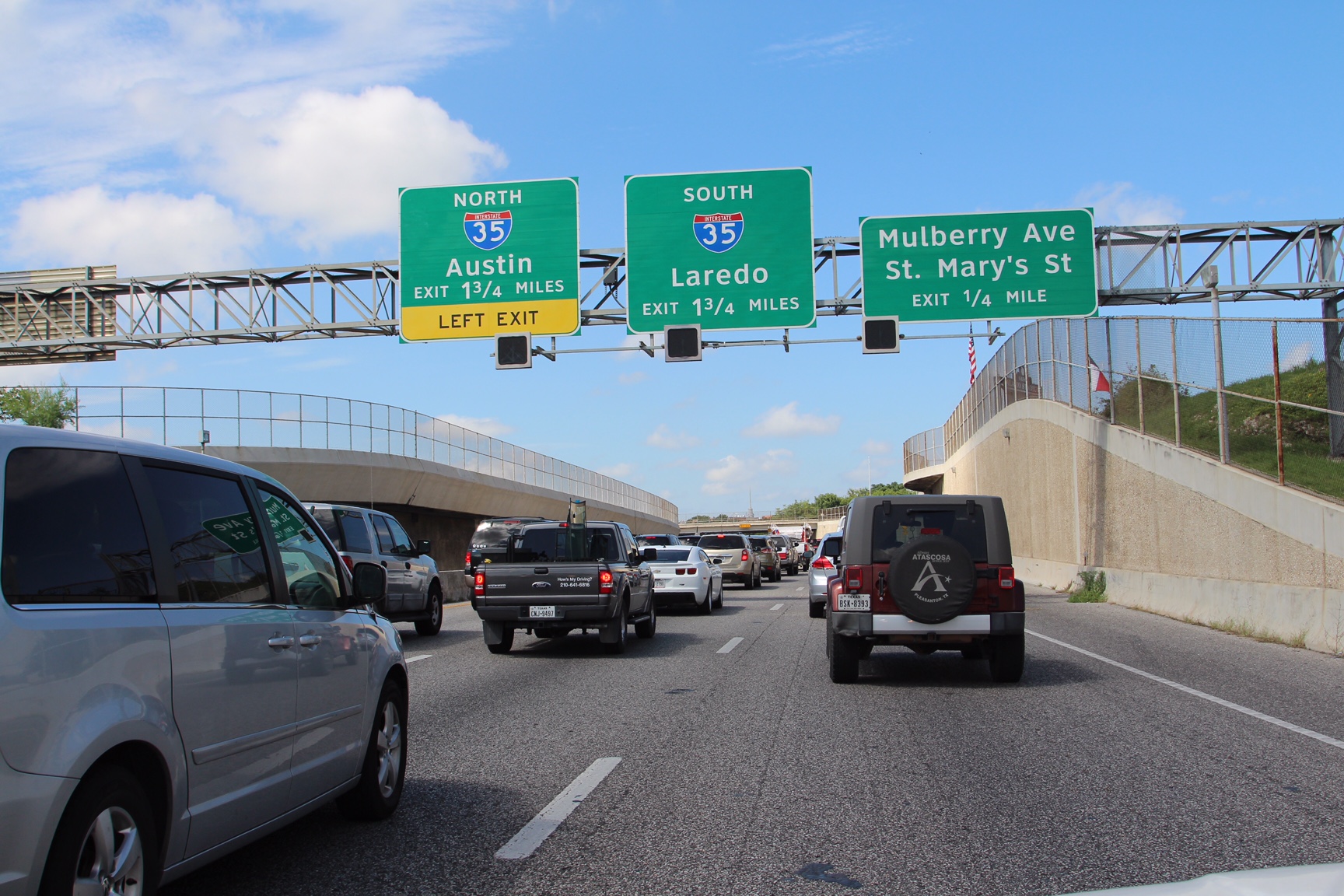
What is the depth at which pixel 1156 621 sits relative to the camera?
19172mm

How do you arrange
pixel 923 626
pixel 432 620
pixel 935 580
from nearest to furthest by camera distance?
pixel 935 580, pixel 923 626, pixel 432 620

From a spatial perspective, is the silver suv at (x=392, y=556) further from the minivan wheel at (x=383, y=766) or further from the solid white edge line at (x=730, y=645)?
the minivan wheel at (x=383, y=766)

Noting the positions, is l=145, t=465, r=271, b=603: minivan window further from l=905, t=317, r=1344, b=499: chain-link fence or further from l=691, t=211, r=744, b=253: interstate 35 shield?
l=691, t=211, r=744, b=253: interstate 35 shield

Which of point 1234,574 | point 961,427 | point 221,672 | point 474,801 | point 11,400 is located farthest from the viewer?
point 961,427

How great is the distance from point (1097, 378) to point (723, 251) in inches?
406

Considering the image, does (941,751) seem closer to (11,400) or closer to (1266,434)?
(1266,434)

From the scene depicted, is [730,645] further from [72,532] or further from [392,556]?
[72,532]

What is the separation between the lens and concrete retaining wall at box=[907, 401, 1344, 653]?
15.5 m

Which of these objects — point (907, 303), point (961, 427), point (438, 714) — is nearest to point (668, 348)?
point (907, 303)

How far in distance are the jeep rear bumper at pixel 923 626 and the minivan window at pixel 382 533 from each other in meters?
9.14

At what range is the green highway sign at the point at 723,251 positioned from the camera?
24609 millimetres

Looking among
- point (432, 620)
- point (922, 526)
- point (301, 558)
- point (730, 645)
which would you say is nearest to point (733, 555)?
point (432, 620)

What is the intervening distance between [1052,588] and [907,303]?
33.1 feet

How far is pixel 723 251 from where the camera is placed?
24.8m
